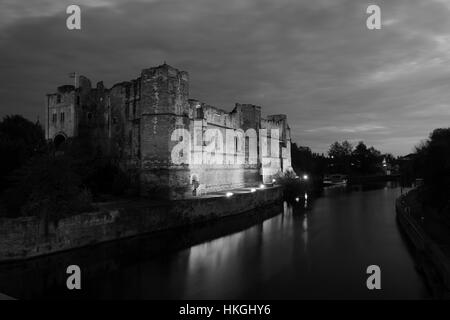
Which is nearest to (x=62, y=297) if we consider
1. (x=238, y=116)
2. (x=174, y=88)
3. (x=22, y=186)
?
(x=22, y=186)

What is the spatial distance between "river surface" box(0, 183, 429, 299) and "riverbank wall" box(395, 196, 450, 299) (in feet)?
1.17

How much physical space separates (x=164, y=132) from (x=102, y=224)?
290 inches

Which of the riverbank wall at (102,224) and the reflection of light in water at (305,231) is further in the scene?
the reflection of light in water at (305,231)

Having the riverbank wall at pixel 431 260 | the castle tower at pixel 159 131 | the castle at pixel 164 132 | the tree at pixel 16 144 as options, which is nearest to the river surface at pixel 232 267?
the riverbank wall at pixel 431 260

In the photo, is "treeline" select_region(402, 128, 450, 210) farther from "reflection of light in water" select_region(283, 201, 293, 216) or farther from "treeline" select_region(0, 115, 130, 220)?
"treeline" select_region(0, 115, 130, 220)

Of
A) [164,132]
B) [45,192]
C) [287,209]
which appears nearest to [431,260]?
[45,192]

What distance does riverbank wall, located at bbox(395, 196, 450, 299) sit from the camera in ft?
32.2

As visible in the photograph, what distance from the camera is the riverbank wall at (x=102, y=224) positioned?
40.9 feet

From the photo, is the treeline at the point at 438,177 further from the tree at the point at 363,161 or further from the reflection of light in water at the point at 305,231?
the tree at the point at 363,161

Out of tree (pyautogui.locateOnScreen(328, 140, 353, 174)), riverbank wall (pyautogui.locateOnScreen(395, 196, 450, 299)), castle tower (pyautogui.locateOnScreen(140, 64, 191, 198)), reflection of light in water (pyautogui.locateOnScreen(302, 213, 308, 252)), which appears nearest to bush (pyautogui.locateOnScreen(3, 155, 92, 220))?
castle tower (pyautogui.locateOnScreen(140, 64, 191, 198))

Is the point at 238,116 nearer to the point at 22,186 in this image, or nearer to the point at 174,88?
the point at 174,88

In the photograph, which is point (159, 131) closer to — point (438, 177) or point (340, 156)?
point (438, 177)

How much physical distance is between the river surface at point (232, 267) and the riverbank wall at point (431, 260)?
0.36m

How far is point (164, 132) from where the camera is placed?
68.2 ft
